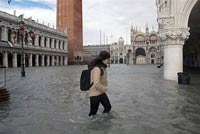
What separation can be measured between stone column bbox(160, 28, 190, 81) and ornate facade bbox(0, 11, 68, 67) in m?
38.2

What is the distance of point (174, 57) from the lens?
1775cm

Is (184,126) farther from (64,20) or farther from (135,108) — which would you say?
(64,20)

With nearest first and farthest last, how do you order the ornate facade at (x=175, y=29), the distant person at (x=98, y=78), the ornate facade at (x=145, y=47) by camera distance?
the distant person at (x=98, y=78) → the ornate facade at (x=175, y=29) → the ornate facade at (x=145, y=47)

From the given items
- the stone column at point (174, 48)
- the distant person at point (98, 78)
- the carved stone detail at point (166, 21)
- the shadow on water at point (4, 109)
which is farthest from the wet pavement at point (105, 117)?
the carved stone detail at point (166, 21)

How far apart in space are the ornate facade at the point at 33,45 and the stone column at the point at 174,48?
38.2 meters

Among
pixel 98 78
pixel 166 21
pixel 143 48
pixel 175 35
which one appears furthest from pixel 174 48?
pixel 143 48

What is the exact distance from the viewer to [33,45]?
78000mm

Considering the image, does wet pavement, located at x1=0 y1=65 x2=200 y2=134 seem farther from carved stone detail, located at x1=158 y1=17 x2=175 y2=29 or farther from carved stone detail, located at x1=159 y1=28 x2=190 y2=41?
carved stone detail, located at x1=158 y1=17 x2=175 y2=29

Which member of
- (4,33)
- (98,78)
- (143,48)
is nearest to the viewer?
(98,78)

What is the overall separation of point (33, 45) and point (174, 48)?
6493cm

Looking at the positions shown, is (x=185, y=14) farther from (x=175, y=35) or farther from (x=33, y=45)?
(x=33, y=45)

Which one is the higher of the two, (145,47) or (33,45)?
(145,47)

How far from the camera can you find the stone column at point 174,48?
17.4 m

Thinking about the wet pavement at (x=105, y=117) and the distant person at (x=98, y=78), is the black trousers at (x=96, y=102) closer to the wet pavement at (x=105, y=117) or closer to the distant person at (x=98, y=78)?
the distant person at (x=98, y=78)
